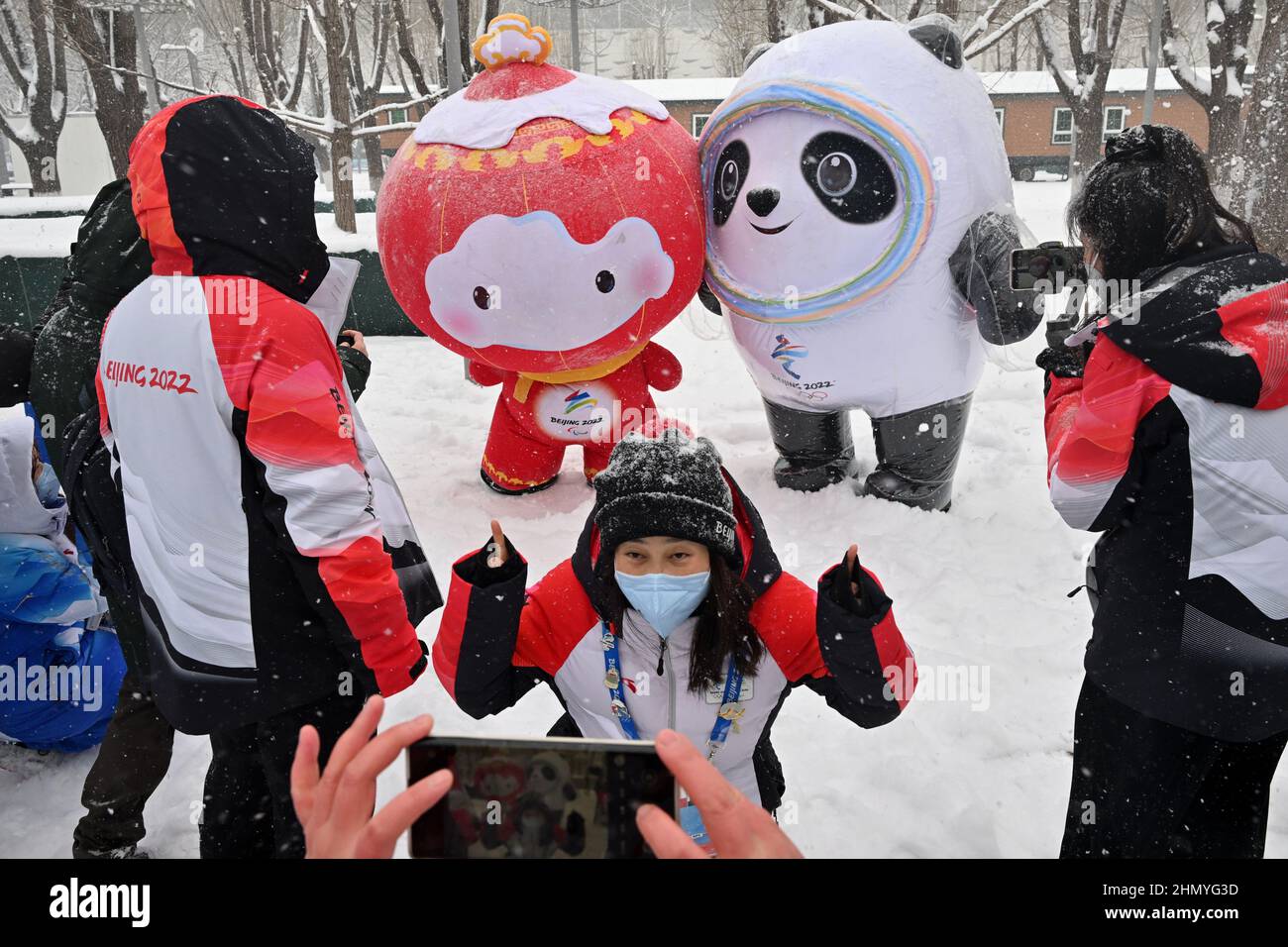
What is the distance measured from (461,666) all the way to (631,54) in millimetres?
37311

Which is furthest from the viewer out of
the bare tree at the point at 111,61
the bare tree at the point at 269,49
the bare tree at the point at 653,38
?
the bare tree at the point at 653,38

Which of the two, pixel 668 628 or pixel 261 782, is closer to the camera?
pixel 668 628

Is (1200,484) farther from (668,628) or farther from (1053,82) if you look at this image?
(1053,82)

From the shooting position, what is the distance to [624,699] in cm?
201

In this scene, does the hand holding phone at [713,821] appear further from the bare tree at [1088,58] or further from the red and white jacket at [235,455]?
the bare tree at [1088,58]

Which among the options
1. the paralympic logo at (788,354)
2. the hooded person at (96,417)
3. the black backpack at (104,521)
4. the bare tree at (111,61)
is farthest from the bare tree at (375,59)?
the black backpack at (104,521)

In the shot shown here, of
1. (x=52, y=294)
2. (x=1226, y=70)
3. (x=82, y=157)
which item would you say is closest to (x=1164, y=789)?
(x=52, y=294)

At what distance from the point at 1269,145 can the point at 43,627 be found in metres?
7.97

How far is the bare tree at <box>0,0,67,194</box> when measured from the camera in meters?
15.9

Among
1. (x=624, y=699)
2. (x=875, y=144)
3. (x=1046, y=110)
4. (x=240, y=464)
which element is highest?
(x=1046, y=110)

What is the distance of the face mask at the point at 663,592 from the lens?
1911 mm

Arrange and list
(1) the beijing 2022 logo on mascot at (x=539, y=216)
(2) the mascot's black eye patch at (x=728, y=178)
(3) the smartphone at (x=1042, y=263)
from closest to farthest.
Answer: (3) the smartphone at (x=1042, y=263), (1) the beijing 2022 logo on mascot at (x=539, y=216), (2) the mascot's black eye patch at (x=728, y=178)

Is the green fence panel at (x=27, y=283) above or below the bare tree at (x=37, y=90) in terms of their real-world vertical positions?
below

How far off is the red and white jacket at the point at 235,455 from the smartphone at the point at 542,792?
96 cm
